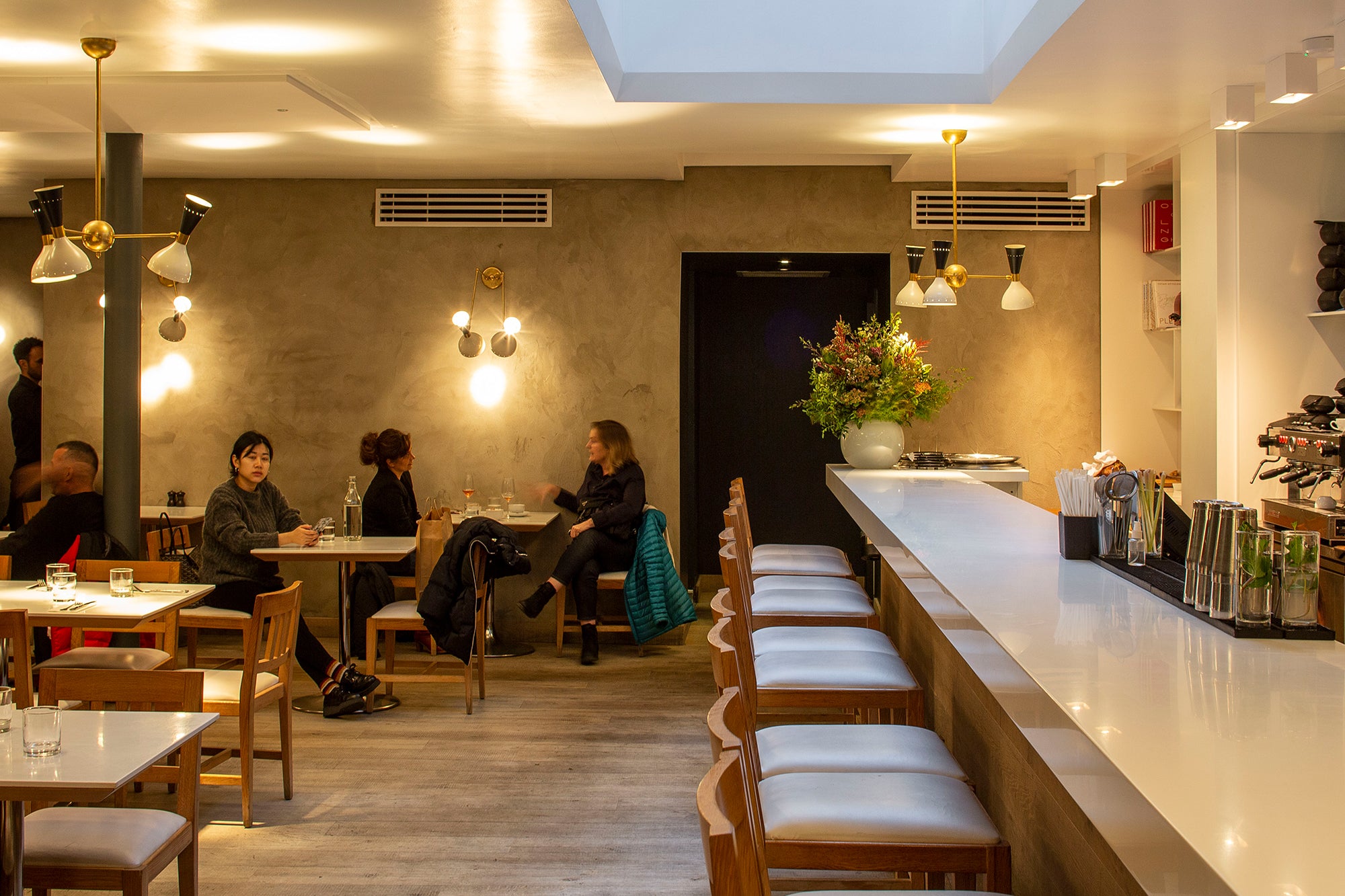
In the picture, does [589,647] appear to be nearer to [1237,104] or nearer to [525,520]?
[525,520]

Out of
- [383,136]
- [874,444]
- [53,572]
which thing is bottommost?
[53,572]

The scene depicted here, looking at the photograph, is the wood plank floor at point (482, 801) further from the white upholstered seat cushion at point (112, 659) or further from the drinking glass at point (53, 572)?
the drinking glass at point (53, 572)

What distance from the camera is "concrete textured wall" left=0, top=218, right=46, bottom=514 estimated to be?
8.50 metres

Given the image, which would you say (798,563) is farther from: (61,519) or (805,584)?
(61,519)

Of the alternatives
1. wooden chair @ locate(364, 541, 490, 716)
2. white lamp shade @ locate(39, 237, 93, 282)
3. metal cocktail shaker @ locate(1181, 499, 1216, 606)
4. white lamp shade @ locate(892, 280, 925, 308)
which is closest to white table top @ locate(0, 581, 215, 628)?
wooden chair @ locate(364, 541, 490, 716)

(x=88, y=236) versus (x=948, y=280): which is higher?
(x=948, y=280)

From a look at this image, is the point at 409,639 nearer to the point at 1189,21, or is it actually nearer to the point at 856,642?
the point at 856,642

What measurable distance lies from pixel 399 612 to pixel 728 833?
4.29 metres

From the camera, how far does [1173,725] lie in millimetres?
1243

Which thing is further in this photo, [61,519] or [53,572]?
[61,519]

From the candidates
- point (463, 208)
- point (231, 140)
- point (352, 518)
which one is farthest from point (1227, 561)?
point (463, 208)

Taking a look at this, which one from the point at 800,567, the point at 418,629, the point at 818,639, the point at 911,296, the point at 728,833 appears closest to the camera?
the point at 728,833

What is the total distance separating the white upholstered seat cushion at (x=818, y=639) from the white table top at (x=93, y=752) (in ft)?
5.25

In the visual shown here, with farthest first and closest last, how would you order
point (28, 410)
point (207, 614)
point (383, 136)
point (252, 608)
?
point (28, 410) < point (383, 136) < point (252, 608) < point (207, 614)
